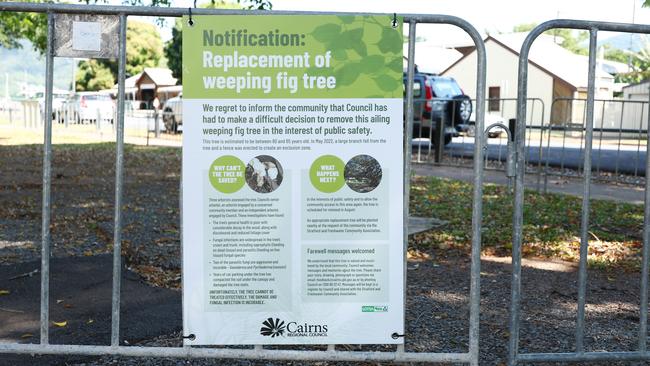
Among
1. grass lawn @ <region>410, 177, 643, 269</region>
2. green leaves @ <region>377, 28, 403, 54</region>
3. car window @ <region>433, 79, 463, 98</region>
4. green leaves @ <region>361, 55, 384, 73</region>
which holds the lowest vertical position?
grass lawn @ <region>410, 177, 643, 269</region>

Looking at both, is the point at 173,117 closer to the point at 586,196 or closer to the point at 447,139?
the point at 447,139

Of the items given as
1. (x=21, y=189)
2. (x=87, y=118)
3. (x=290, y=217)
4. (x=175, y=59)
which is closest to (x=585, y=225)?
(x=290, y=217)

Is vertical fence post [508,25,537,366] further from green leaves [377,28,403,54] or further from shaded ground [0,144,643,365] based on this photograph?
green leaves [377,28,403,54]

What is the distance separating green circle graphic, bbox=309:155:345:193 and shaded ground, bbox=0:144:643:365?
1109 millimetres

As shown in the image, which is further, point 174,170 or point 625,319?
point 174,170

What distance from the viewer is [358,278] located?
3656 millimetres

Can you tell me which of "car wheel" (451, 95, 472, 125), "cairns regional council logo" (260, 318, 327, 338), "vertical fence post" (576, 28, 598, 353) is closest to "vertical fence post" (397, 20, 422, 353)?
"cairns regional council logo" (260, 318, 327, 338)

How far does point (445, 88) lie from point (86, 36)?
20026 millimetres

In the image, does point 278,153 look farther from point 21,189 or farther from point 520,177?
point 21,189

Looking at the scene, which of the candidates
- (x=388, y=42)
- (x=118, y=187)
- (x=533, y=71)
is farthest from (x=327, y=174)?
(x=533, y=71)

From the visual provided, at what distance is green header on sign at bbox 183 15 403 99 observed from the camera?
3.58 metres

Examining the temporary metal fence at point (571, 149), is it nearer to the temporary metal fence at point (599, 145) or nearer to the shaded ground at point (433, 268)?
the temporary metal fence at point (599, 145)

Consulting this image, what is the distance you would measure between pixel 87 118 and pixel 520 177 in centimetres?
3103

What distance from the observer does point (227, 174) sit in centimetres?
363
